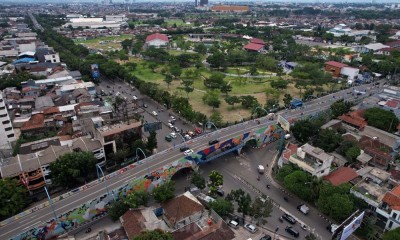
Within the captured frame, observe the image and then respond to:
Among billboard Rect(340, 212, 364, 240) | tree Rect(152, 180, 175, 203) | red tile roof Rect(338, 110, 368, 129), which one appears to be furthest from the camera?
red tile roof Rect(338, 110, 368, 129)

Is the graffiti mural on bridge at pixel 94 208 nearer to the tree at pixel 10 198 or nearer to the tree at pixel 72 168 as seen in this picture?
the tree at pixel 10 198

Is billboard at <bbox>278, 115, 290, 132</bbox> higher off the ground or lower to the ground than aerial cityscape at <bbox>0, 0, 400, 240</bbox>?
higher

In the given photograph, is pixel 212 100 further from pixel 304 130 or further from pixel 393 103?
pixel 393 103

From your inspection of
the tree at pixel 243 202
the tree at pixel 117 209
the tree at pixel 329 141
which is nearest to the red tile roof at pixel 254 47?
the tree at pixel 329 141

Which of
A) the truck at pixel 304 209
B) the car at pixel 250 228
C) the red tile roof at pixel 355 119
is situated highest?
the red tile roof at pixel 355 119

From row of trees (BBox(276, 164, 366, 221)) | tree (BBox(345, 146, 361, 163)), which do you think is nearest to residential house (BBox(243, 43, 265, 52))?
tree (BBox(345, 146, 361, 163))

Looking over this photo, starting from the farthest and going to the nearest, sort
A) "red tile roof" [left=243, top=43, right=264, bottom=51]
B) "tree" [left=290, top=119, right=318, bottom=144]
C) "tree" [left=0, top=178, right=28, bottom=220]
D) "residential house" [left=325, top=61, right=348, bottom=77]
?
"red tile roof" [left=243, top=43, right=264, bottom=51] < "residential house" [left=325, top=61, right=348, bottom=77] < "tree" [left=290, top=119, right=318, bottom=144] < "tree" [left=0, top=178, right=28, bottom=220]

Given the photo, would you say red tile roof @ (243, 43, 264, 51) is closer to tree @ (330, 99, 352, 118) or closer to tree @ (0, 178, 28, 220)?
tree @ (330, 99, 352, 118)

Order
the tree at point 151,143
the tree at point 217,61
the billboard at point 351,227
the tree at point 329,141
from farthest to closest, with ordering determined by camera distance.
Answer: the tree at point 217,61 → the tree at point 151,143 → the tree at point 329,141 → the billboard at point 351,227
